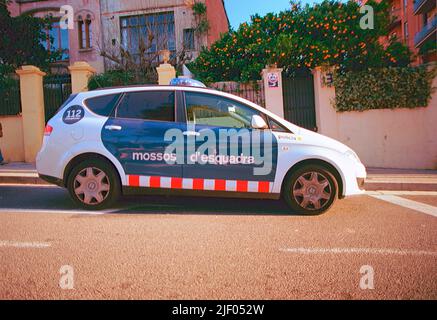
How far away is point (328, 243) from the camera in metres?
3.54

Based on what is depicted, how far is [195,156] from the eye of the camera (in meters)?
4.64

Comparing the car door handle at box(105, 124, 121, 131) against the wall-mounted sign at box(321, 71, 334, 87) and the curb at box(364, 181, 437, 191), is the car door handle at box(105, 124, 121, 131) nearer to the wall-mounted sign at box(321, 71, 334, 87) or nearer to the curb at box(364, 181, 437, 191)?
the curb at box(364, 181, 437, 191)

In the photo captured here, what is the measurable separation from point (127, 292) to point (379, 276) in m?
2.01

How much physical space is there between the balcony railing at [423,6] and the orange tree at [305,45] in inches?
970

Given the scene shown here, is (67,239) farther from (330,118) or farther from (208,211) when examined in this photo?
(330,118)

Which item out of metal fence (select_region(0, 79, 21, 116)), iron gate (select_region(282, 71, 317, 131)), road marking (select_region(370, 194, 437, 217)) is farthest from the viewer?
metal fence (select_region(0, 79, 21, 116))

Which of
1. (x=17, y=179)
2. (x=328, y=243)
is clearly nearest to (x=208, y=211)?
(x=328, y=243)

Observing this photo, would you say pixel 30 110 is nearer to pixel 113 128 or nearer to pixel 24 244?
pixel 113 128

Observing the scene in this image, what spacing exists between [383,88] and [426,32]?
1015 inches

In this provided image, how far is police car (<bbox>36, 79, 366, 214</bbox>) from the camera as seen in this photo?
15.2 feet

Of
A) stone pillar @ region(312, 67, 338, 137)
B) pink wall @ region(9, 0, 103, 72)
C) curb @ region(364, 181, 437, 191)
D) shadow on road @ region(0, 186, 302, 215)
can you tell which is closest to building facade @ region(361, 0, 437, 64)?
stone pillar @ region(312, 67, 338, 137)

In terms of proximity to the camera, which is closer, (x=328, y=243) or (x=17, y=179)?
(x=328, y=243)

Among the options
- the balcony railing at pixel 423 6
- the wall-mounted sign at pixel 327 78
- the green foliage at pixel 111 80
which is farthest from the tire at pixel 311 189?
the balcony railing at pixel 423 6

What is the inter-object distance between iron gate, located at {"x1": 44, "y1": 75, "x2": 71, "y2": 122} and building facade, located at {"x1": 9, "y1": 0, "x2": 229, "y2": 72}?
251 inches
